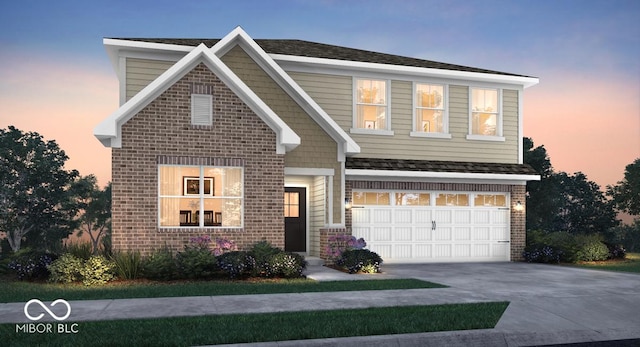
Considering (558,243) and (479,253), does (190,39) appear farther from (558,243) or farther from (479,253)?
(558,243)

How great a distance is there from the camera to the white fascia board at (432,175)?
19.4m

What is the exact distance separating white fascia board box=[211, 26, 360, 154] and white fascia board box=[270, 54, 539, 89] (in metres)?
1.08

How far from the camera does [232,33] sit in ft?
59.0

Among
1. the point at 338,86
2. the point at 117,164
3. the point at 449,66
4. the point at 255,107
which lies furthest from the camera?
the point at 449,66

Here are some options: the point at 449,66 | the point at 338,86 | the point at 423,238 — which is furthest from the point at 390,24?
the point at 423,238

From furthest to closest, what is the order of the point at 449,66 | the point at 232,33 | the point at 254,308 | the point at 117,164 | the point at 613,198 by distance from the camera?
1. the point at 613,198
2. the point at 449,66
3. the point at 232,33
4. the point at 117,164
5. the point at 254,308

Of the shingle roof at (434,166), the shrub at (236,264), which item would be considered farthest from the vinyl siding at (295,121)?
the shrub at (236,264)

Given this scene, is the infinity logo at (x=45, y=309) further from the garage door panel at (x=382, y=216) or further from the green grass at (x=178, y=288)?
the garage door panel at (x=382, y=216)

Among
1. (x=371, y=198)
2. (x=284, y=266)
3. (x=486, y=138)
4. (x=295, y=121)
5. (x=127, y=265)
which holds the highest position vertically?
(x=295, y=121)

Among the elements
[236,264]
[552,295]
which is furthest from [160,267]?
[552,295]

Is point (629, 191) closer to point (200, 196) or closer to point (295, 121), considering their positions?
point (295, 121)

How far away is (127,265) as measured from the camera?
13992 millimetres

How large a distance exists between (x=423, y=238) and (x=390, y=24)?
8.80 meters

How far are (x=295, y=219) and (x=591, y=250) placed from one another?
10.5 metres
